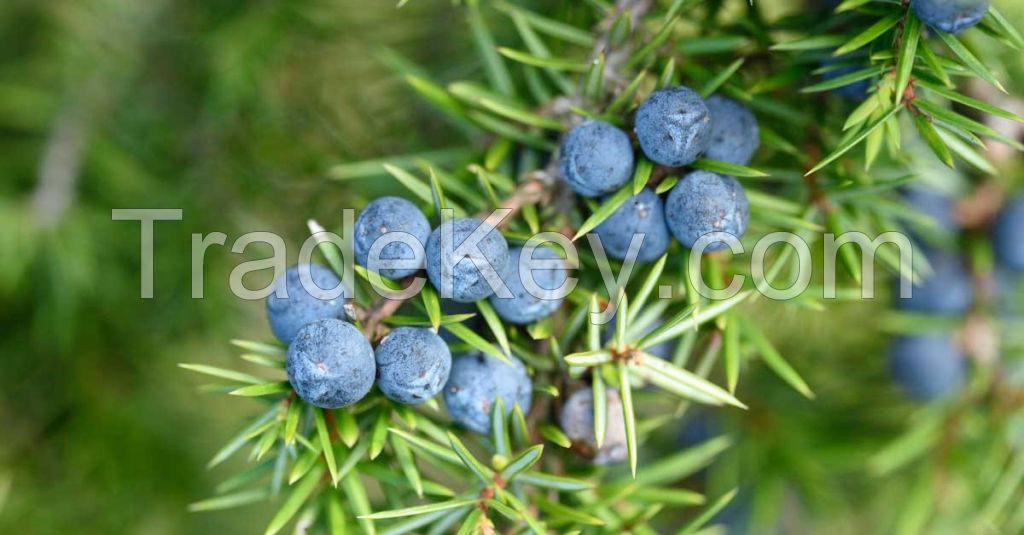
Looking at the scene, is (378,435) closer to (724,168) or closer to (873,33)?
(724,168)

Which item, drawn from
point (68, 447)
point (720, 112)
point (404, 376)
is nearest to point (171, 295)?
point (68, 447)

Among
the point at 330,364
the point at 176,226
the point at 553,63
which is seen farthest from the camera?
the point at 176,226

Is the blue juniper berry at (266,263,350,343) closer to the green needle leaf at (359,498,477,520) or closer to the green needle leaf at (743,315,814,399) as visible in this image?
the green needle leaf at (359,498,477,520)

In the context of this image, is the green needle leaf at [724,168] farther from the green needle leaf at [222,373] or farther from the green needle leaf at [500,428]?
the green needle leaf at [222,373]

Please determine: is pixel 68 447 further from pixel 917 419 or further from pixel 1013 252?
pixel 1013 252

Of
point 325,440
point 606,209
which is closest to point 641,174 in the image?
point 606,209

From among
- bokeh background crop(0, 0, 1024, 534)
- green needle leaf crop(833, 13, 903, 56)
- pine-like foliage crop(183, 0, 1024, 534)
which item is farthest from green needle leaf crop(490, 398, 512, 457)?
bokeh background crop(0, 0, 1024, 534)

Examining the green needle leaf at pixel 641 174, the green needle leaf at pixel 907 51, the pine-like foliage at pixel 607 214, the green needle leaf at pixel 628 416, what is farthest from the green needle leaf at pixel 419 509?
the green needle leaf at pixel 907 51
